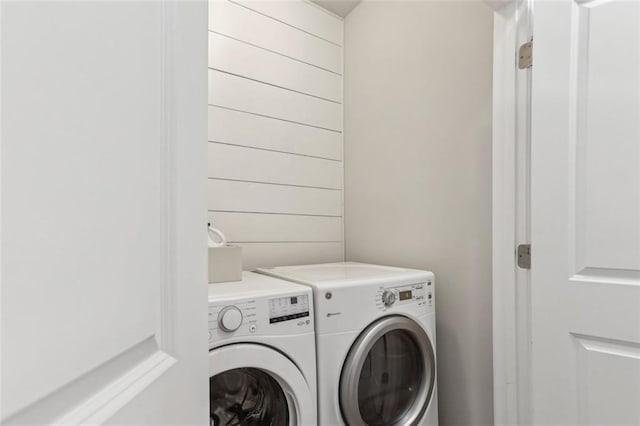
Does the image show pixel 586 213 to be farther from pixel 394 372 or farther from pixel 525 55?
pixel 394 372

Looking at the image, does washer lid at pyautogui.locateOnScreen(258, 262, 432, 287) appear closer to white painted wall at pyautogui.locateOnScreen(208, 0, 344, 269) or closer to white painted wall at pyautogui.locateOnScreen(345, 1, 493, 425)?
white painted wall at pyautogui.locateOnScreen(345, 1, 493, 425)

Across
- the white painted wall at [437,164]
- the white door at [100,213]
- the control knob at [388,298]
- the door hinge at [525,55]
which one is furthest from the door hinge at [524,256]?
the white door at [100,213]

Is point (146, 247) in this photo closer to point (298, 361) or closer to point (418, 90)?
point (298, 361)

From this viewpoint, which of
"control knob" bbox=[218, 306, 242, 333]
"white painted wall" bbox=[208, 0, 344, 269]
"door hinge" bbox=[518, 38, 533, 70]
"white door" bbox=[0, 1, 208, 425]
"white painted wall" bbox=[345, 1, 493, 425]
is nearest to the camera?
"white door" bbox=[0, 1, 208, 425]

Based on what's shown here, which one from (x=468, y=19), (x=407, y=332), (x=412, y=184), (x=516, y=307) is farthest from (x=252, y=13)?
(x=516, y=307)

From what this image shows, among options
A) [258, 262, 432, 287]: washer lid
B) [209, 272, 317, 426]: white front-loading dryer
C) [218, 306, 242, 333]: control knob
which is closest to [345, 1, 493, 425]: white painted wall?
[258, 262, 432, 287]: washer lid

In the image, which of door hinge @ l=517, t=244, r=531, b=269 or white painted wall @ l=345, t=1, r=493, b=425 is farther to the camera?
white painted wall @ l=345, t=1, r=493, b=425

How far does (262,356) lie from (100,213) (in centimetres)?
82

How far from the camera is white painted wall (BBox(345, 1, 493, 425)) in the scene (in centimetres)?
147

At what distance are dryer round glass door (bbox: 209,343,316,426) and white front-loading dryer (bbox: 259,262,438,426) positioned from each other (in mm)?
92

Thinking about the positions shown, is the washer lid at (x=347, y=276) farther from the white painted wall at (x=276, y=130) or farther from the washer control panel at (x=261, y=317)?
the white painted wall at (x=276, y=130)

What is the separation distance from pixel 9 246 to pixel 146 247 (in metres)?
0.16

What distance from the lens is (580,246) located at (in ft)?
3.78

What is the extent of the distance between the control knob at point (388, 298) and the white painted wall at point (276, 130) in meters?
0.71
